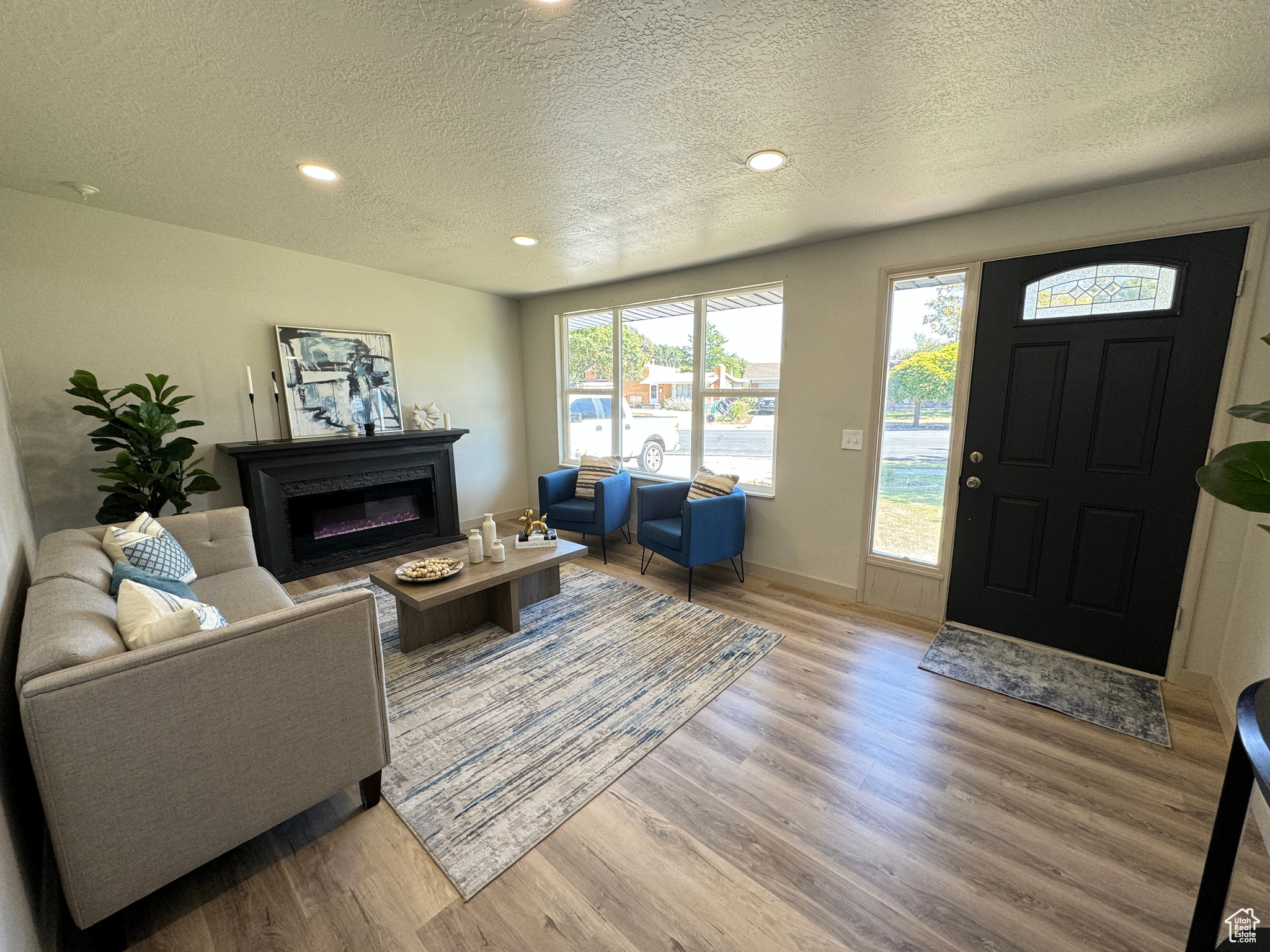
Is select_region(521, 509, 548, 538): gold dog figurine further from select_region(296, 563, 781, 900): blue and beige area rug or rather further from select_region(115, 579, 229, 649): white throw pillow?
select_region(115, 579, 229, 649): white throw pillow

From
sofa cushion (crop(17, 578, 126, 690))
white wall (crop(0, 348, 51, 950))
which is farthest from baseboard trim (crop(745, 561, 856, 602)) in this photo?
white wall (crop(0, 348, 51, 950))

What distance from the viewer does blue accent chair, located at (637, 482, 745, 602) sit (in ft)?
10.5

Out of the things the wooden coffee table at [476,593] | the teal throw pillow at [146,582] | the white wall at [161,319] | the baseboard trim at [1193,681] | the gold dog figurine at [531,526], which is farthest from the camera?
the gold dog figurine at [531,526]

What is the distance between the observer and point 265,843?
1509 mm

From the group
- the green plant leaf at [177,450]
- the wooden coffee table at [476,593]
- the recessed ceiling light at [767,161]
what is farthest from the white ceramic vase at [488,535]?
the recessed ceiling light at [767,161]

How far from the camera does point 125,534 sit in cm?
215

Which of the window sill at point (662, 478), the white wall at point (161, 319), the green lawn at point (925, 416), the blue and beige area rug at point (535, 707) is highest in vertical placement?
the white wall at point (161, 319)

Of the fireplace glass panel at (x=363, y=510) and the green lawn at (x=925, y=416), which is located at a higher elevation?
the green lawn at (x=925, y=416)

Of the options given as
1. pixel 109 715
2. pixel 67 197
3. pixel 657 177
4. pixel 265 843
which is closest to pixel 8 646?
pixel 109 715

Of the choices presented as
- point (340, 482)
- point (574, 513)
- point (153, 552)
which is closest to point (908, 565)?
point (574, 513)

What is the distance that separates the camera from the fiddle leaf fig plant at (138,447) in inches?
103

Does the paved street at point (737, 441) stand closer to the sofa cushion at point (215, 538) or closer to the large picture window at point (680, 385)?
the large picture window at point (680, 385)

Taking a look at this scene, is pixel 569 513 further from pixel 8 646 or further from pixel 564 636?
pixel 8 646

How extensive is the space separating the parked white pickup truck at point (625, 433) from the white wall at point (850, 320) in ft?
3.32
